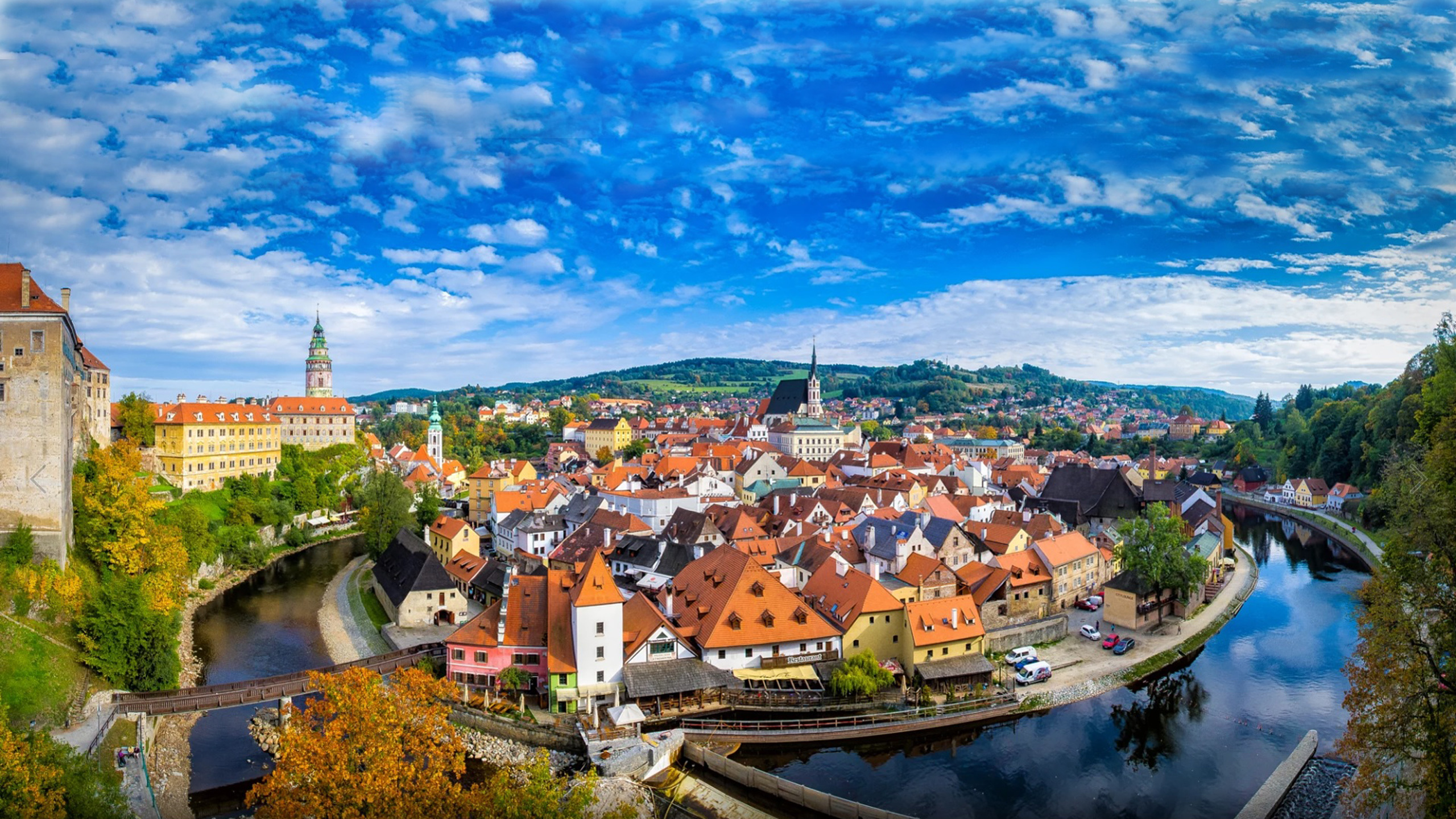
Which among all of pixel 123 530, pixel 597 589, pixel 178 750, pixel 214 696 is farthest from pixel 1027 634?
pixel 123 530

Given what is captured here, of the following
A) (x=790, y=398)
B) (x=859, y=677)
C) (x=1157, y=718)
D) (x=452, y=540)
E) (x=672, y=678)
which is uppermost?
(x=790, y=398)

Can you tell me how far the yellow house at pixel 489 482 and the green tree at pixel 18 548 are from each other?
30643mm

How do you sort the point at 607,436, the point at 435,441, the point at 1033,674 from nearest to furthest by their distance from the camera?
1. the point at 1033,674
2. the point at 435,441
3. the point at 607,436

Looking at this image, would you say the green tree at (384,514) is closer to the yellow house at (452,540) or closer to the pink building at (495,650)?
the yellow house at (452,540)

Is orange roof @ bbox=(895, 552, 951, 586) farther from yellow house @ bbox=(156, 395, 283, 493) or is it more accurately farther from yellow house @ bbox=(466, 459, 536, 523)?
yellow house @ bbox=(156, 395, 283, 493)

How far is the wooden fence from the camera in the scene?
59.8ft

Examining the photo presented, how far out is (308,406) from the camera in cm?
6450

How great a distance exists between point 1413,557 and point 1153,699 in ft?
43.9

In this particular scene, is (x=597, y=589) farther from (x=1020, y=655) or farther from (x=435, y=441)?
(x=435, y=441)

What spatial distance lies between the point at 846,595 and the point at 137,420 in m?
43.6

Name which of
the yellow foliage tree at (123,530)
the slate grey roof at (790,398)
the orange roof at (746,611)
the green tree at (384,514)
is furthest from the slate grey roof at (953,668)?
the slate grey roof at (790,398)

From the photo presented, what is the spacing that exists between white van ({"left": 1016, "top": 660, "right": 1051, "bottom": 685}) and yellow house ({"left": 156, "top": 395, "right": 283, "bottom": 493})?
4690 cm

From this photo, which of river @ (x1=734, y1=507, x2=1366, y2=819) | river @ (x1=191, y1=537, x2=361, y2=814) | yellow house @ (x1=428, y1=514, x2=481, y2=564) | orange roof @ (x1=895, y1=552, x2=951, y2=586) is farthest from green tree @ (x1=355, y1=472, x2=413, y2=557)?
river @ (x1=734, y1=507, x2=1366, y2=819)

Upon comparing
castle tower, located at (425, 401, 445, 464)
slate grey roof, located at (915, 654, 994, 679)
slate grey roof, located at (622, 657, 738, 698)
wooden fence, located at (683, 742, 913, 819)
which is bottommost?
wooden fence, located at (683, 742, 913, 819)
